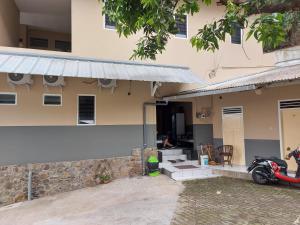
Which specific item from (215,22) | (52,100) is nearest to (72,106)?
(52,100)

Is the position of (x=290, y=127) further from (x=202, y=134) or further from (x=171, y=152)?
(x=171, y=152)

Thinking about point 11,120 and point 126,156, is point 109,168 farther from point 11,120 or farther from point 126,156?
point 11,120

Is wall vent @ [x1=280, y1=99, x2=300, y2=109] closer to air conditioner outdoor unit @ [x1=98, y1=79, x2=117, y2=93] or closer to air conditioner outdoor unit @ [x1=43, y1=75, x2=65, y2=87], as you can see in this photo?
air conditioner outdoor unit @ [x1=98, y1=79, x2=117, y2=93]

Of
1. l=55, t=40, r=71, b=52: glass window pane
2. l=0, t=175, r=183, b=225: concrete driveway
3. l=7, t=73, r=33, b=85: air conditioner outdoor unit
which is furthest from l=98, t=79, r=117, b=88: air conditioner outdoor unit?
l=55, t=40, r=71, b=52: glass window pane

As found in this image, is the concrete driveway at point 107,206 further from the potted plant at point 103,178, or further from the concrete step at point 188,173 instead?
the concrete step at point 188,173

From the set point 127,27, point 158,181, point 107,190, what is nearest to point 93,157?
point 107,190

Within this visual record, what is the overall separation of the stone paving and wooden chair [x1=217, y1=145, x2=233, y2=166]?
6.90 ft

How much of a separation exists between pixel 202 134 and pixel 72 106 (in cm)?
591

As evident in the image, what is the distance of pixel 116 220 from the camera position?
5.86m

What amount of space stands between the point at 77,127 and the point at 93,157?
1.27 metres

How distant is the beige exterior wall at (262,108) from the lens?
31.2ft

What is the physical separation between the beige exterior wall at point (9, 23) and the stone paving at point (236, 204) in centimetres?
889

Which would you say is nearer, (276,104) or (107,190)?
(107,190)

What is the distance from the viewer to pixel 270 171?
26.6 feet
